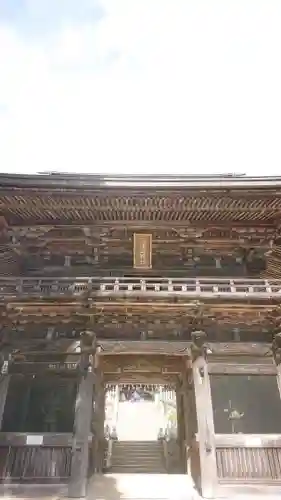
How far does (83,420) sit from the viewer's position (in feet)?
26.7

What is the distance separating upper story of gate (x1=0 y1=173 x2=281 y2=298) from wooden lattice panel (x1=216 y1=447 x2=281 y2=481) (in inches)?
137

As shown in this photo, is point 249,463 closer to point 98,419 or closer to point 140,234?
point 98,419

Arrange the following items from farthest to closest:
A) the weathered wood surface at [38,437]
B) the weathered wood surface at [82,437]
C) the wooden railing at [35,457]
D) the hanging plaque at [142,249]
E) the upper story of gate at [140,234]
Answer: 1. the hanging plaque at [142,249]
2. the upper story of gate at [140,234]
3. the weathered wood surface at [38,437]
4. the wooden railing at [35,457]
5. the weathered wood surface at [82,437]

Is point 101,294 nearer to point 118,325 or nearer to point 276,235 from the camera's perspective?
point 118,325

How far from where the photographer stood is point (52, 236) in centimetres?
1061

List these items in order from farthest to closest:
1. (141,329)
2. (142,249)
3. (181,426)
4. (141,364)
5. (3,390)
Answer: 1. (142,249)
2. (181,426)
3. (141,364)
4. (141,329)
5. (3,390)

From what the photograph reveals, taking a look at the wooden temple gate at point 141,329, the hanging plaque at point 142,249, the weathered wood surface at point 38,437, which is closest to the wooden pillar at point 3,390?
the wooden temple gate at point 141,329

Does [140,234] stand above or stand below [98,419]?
above

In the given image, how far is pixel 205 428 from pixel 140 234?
5257 mm

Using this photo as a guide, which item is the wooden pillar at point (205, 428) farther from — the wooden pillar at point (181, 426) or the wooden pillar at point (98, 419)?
the wooden pillar at point (98, 419)

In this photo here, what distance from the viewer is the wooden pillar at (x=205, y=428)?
7.50 meters

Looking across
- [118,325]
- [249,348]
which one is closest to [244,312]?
[249,348]

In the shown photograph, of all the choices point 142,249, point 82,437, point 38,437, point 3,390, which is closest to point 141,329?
point 142,249

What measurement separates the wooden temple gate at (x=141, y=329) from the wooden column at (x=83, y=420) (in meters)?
0.02
